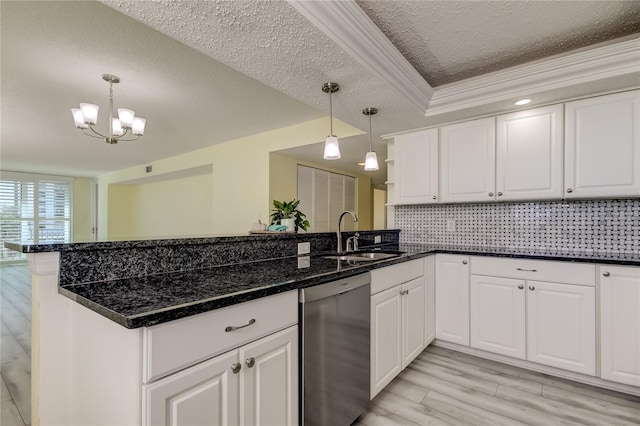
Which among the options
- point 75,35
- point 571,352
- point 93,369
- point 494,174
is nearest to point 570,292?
point 571,352

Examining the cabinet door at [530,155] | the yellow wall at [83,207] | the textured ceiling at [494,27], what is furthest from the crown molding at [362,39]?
the yellow wall at [83,207]

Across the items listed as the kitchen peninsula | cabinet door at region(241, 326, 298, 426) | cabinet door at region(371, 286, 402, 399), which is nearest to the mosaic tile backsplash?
cabinet door at region(371, 286, 402, 399)

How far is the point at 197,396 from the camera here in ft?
2.98

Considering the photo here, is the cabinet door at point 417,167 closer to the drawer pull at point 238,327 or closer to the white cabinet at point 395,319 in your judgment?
the white cabinet at point 395,319

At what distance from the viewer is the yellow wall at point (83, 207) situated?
26.9 feet

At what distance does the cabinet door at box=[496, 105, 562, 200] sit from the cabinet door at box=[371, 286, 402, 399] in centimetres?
143

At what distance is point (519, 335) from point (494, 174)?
1320 mm

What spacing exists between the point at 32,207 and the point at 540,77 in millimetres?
10400

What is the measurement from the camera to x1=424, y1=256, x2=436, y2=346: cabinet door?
247 centimetres

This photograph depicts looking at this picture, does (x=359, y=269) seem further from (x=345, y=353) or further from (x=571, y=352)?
(x=571, y=352)

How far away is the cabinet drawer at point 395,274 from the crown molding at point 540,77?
1.37 m

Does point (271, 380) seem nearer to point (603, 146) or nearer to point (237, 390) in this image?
point (237, 390)

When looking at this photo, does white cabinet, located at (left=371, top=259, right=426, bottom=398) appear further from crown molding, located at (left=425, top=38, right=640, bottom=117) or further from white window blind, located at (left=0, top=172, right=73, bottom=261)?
white window blind, located at (left=0, top=172, right=73, bottom=261)

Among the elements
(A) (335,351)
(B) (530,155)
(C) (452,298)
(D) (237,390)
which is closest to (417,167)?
(B) (530,155)
